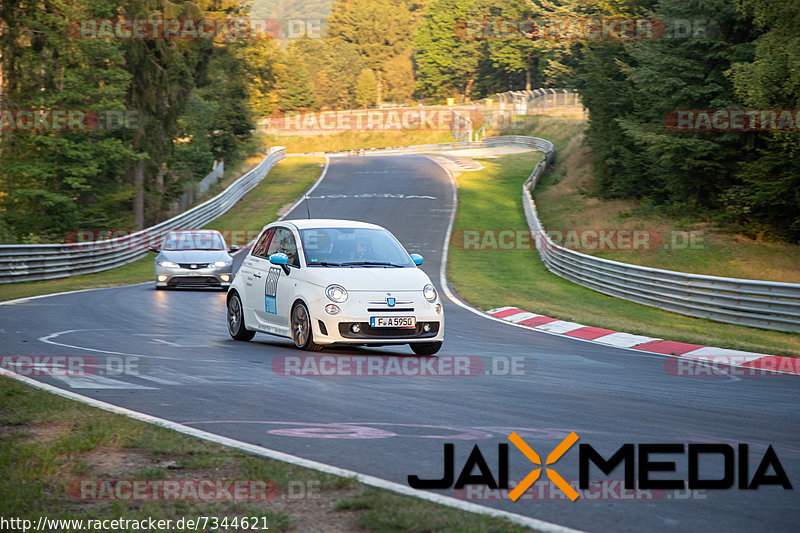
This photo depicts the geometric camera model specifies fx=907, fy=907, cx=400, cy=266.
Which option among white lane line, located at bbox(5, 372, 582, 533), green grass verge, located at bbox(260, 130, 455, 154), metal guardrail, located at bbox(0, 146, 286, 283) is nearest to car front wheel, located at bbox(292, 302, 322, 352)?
white lane line, located at bbox(5, 372, 582, 533)

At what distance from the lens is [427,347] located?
11.8m

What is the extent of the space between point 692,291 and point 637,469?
15559 mm

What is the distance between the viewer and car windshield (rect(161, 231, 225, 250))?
24031 millimetres

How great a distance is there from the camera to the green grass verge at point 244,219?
24219 mm

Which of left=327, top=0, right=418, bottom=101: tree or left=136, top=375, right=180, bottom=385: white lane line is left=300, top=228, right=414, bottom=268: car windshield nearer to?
left=136, top=375, right=180, bottom=385: white lane line

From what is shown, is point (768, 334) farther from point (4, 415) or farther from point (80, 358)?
point (4, 415)

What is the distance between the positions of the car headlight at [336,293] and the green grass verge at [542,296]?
686 cm

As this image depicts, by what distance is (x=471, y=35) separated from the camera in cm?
12100

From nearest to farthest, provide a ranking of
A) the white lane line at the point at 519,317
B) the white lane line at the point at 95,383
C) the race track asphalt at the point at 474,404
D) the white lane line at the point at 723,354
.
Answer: the race track asphalt at the point at 474,404 < the white lane line at the point at 95,383 < the white lane line at the point at 723,354 < the white lane line at the point at 519,317

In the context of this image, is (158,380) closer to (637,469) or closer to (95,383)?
(95,383)

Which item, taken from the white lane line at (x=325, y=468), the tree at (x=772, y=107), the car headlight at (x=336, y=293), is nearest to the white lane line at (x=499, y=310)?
the car headlight at (x=336, y=293)

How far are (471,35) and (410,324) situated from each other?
376 ft

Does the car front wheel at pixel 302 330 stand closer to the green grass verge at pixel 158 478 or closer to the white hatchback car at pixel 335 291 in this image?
the white hatchback car at pixel 335 291

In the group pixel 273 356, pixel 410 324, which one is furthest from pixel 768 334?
pixel 273 356
